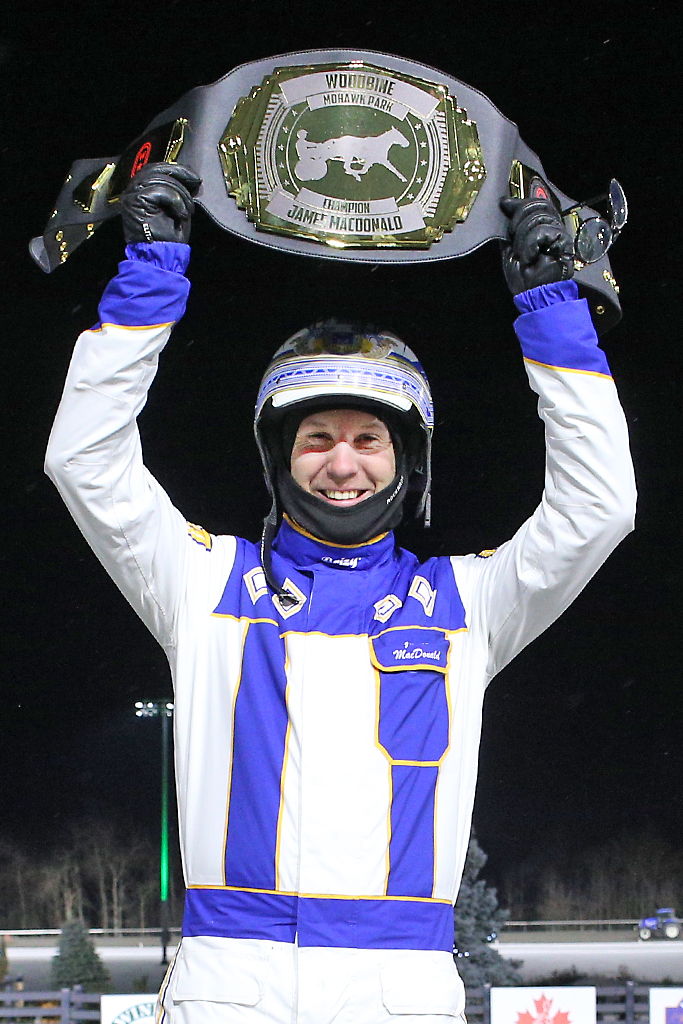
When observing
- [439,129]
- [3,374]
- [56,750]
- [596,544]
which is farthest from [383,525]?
[56,750]

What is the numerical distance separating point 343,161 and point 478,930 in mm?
4367

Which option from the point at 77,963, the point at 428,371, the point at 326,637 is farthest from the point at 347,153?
the point at 77,963

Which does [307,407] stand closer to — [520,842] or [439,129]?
[439,129]

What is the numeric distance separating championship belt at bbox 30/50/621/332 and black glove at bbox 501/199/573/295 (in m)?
0.08

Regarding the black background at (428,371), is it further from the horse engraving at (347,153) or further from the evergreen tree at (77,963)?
the horse engraving at (347,153)

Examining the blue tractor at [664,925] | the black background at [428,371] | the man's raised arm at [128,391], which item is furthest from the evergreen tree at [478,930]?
the man's raised arm at [128,391]

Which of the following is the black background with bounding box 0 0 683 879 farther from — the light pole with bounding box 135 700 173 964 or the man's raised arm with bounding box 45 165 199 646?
the man's raised arm with bounding box 45 165 199 646

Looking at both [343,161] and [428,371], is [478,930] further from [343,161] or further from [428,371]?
[343,161]

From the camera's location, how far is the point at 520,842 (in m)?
6.06

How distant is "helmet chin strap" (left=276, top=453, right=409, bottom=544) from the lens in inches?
91.7

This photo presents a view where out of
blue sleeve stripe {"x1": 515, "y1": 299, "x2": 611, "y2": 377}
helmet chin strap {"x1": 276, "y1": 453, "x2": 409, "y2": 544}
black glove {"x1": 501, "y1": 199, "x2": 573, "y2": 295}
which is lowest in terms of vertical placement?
helmet chin strap {"x1": 276, "y1": 453, "x2": 409, "y2": 544}

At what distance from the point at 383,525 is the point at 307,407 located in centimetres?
25

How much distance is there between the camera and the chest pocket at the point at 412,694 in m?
2.17

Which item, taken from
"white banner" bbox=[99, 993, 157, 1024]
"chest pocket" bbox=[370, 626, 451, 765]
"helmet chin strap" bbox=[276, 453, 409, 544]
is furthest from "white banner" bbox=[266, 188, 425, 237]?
"white banner" bbox=[99, 993, 157, 1024]
